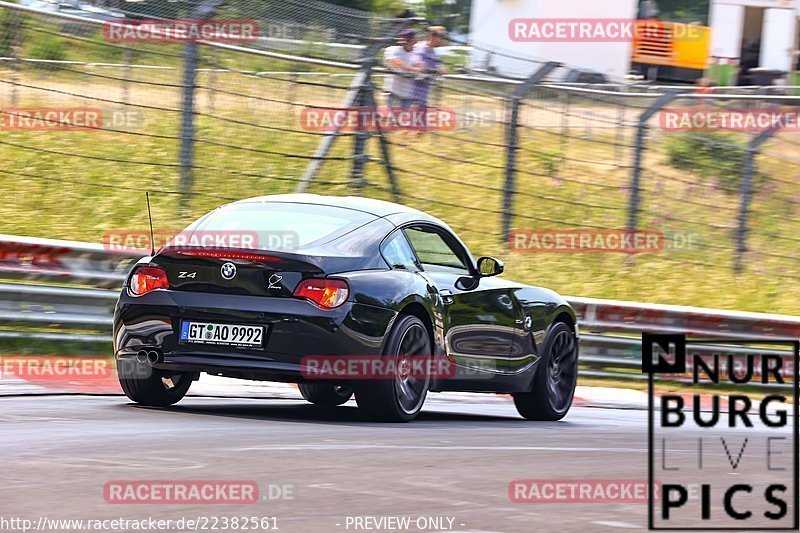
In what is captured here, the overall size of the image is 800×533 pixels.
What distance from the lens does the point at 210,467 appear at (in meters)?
6.38

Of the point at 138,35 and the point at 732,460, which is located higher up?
the point at 138,35

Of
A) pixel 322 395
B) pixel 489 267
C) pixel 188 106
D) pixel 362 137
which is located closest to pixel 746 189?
pixel 362 137

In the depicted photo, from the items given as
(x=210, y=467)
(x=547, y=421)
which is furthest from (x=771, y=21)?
(x=210, y=467)

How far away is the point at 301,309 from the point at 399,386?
0.80 m

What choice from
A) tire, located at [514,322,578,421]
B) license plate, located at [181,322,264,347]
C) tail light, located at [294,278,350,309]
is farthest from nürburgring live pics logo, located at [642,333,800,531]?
license plate, located at [181,322,264,347]

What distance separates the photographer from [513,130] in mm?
17062

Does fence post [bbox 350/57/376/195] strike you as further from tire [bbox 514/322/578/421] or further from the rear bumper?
the rear bumper

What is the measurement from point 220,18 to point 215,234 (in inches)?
257

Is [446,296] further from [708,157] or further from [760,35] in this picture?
[760,35]

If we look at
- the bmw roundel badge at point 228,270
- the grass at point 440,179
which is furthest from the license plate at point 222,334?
the grass at point 440,179

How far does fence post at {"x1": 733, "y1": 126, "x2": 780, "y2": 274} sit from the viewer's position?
59.2 feet

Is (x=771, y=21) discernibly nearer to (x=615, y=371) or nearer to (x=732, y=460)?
(x=615, y=371)

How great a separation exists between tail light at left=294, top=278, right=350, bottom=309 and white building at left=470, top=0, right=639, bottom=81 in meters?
21.2

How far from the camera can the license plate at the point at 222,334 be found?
827 centimetres
